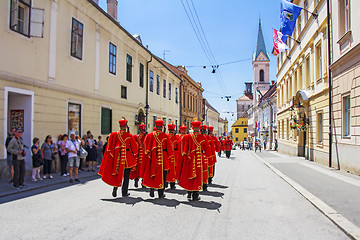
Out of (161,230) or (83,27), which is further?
(83,27)

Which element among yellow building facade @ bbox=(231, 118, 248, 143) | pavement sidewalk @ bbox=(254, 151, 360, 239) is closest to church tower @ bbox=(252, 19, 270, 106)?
yellow building facade @ bbox=(231, 118, 248, 143)

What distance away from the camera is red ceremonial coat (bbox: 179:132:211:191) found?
7.02m

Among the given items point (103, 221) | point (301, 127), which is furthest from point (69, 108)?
point (301, 127)

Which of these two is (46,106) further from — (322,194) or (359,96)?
(359,96)

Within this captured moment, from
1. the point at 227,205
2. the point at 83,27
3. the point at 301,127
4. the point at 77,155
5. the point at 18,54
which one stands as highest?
the point at 83,27

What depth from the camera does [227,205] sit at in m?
6.63

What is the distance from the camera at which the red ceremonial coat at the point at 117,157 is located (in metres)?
7.38

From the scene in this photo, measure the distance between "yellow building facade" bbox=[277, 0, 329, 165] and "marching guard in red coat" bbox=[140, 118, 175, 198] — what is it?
11.0m

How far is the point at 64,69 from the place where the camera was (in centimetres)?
1295

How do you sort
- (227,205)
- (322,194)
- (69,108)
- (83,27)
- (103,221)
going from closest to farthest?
1. (103,221)
2. (227,205)
3. (322,194)
4. (69,108)
5. (83,27)

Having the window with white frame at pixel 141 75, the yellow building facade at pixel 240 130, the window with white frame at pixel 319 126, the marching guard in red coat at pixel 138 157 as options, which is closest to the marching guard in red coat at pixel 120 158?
the marching guard in red coat at pixel 138 157

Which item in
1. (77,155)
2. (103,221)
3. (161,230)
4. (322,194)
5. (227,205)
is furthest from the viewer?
(77,155)

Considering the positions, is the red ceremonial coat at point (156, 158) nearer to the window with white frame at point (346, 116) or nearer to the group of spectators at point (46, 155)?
the group of spectators at point (46, 155)

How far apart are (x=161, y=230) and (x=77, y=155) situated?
6.04m
